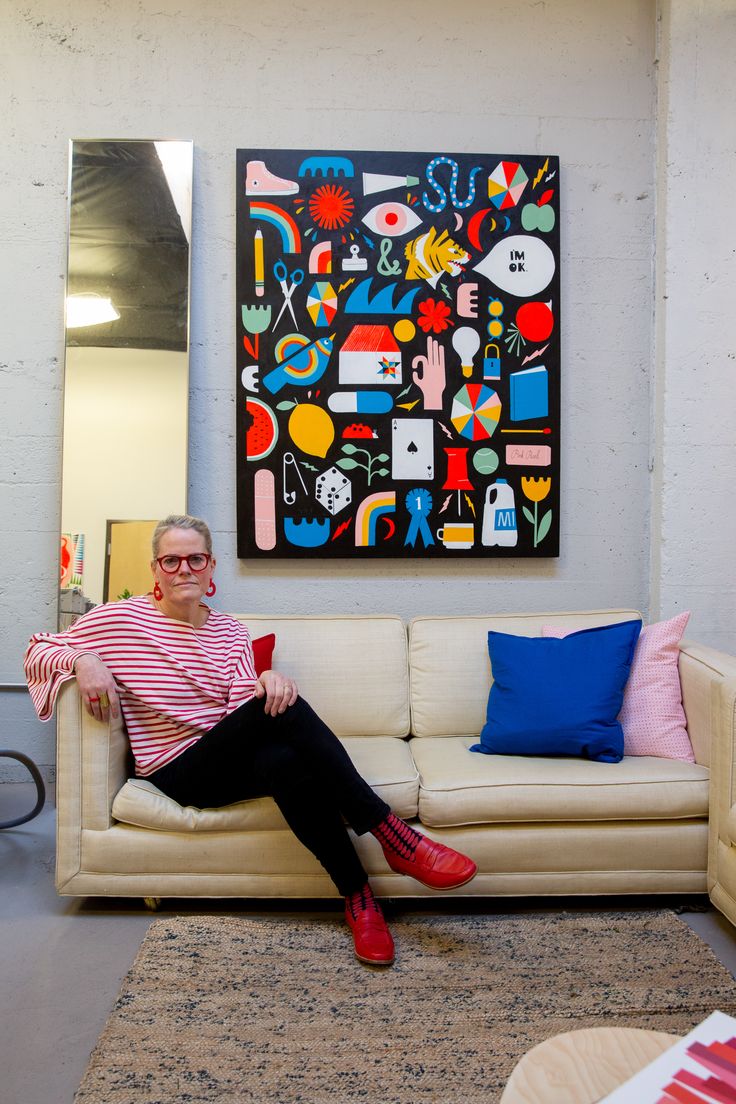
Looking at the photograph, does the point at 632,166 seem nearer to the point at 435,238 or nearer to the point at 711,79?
the point at 711,79

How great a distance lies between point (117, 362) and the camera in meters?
2.91

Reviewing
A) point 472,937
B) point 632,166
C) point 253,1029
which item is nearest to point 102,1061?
point 253,1029

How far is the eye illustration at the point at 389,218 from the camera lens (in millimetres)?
2939

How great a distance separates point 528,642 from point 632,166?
1946 millimetres

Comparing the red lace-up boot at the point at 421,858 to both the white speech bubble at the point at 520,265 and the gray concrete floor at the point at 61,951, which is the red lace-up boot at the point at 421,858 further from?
the white speech bubble at the point at 520,265

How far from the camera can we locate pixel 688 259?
2922 mm

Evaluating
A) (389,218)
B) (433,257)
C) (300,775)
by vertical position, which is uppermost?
(389,218)

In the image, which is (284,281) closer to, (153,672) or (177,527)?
(177,527)

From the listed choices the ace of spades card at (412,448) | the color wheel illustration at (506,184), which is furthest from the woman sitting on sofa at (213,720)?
the color wheel illustration at (506,184)

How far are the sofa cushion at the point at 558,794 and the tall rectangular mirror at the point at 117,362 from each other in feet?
4.79

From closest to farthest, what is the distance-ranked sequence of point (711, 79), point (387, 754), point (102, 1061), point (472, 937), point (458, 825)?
point (102, 1061)
point (472, 937)
point (458, 825)
point (387, 754)
point (711, 79)

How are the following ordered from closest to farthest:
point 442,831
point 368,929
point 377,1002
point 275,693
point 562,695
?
point 377,1002 < point 368,929 < point 275,693 < point 442,831 < point 562,695

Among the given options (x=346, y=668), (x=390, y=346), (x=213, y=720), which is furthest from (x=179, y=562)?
(x=390, y=346)

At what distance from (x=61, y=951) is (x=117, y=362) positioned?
6.44 feet
